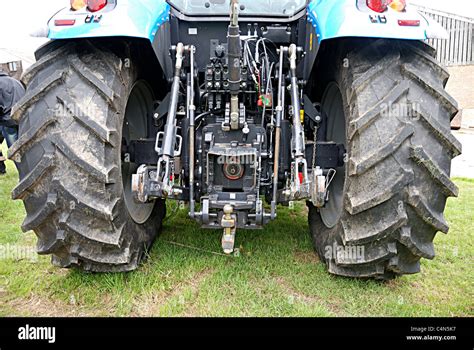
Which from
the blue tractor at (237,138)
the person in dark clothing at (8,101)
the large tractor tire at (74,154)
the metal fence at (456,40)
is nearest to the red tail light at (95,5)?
the blue tractor at (237,138)

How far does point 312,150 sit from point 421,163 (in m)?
0.90

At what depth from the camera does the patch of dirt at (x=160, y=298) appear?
9.61 ft

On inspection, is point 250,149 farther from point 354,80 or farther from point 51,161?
point 51,161

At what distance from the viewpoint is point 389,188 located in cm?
264

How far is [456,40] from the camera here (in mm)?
17625

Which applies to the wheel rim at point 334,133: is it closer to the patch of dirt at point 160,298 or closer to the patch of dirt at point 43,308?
the patch of dirt at point 160,298

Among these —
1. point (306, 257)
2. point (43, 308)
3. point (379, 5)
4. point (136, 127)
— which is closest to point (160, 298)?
point (43, 308)

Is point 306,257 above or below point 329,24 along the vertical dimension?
below

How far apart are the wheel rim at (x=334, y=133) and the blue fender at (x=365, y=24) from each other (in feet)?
2.36

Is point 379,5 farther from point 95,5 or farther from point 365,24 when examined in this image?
point 95,5

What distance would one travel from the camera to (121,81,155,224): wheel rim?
140 inches

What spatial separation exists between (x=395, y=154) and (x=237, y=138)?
110 cm

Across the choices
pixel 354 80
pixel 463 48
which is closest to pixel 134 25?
pixel 354 80

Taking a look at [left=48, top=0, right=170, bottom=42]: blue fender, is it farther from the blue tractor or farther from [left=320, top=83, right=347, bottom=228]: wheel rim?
[left=320, top=83, right=347, bottom=228]: wheel rim
